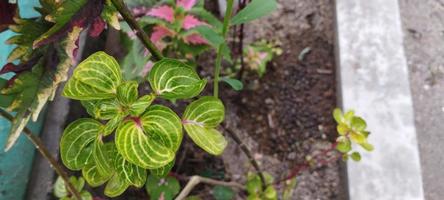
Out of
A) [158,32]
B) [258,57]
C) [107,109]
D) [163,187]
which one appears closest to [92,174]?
[107,109]

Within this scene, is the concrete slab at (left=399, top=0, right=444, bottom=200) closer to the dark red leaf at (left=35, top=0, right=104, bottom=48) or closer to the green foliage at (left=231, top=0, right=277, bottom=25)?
the green foliage at (left=231, top=0, right=277, bottom=25)

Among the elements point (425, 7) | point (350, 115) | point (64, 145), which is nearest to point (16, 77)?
point (64, 145)

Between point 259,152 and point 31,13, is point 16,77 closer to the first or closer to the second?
point 31,13

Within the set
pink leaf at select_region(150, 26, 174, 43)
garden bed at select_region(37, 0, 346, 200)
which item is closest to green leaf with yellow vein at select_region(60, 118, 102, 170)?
pink leaf at select_region(150, 26, 174, 43)

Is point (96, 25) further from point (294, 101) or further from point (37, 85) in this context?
point (294, 101)

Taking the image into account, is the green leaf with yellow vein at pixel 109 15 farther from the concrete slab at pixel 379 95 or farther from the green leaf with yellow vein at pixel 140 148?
the concrete slab at pixel 379 95

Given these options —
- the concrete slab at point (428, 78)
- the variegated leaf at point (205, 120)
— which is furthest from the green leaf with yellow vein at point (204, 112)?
the concrete slab at point (428, 78)
